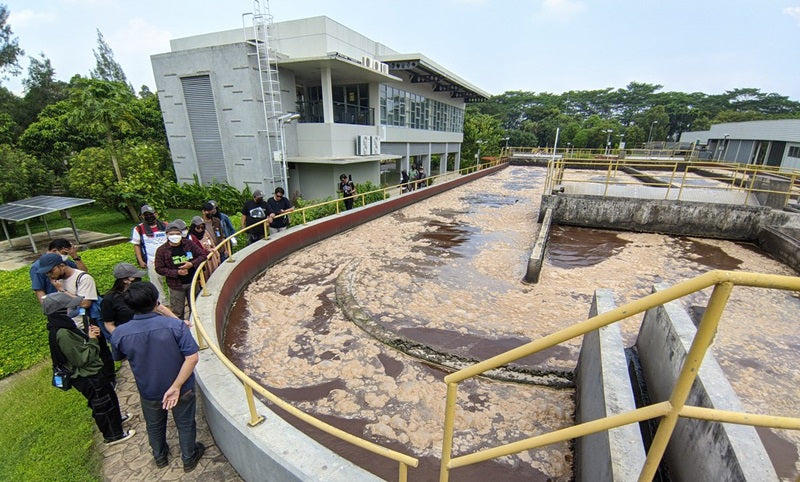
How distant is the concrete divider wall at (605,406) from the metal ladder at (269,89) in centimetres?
1385

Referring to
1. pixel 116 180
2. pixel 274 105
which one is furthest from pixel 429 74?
pixel 116 180

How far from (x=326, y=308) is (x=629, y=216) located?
11193 millimetres

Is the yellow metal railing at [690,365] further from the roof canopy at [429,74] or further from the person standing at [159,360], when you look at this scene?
the roof canopy at [429,74]

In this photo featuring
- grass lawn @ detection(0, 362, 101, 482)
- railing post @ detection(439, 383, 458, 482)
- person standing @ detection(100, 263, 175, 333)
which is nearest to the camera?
railing post @ detection(439, 383, 458, 482)

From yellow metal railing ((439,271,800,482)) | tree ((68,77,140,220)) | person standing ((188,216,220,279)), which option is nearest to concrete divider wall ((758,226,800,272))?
yellow metal railing ((439,271,800,482))

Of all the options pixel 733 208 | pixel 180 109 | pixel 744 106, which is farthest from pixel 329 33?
pixel 744 106

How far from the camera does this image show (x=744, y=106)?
270 feet

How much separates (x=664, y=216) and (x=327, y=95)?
554 inches

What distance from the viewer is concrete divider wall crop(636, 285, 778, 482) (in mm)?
2023

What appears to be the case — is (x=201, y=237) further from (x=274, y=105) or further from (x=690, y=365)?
(x=274, y=105)

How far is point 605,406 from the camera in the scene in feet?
8.42

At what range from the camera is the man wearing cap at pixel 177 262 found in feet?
16.3

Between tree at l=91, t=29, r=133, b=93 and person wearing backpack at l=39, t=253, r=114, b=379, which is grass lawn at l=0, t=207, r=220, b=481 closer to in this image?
person wearing backpack at l=39, t=253, r=114, b=379

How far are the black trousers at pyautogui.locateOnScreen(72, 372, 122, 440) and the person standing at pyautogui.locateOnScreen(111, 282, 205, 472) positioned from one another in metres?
0.71
